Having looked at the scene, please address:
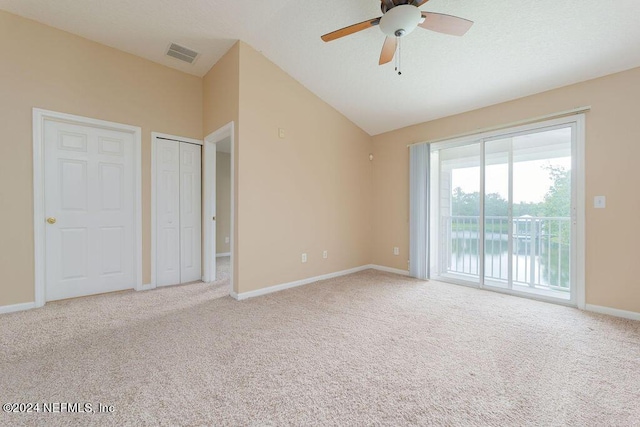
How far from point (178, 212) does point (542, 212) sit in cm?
492

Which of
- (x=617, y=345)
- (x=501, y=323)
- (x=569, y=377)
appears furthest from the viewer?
(x=501, y=323)

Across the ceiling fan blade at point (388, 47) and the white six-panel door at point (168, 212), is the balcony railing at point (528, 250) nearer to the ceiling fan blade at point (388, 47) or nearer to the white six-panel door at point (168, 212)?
the ceiling fan blade at point (388, 47)

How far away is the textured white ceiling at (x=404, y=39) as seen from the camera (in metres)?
2.29

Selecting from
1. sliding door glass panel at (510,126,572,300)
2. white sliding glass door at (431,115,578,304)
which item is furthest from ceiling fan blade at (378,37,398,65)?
sliding door glass panel at (510,126,572,300)

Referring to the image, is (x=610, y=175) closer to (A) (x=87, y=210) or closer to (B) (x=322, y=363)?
(B) (x=322, y=363)

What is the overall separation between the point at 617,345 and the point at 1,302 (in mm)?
5505

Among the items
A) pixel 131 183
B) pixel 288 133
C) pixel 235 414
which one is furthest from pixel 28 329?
pixel 288 133

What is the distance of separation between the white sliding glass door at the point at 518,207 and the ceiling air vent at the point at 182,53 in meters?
3.60

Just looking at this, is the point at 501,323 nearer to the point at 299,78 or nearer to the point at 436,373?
the point at 436,373

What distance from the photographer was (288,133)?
141 inches

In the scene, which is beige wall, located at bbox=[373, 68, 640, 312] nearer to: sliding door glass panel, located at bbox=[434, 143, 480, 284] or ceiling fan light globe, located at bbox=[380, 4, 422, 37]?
sliding door glass panel, located at bbox=[434, 143, 480, 284]

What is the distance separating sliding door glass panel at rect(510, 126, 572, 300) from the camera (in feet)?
10.7

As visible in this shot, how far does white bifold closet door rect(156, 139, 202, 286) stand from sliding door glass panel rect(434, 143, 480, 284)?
3.77m

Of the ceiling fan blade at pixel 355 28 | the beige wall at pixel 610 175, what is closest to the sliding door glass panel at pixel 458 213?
the beige wall at pixel 610 175
